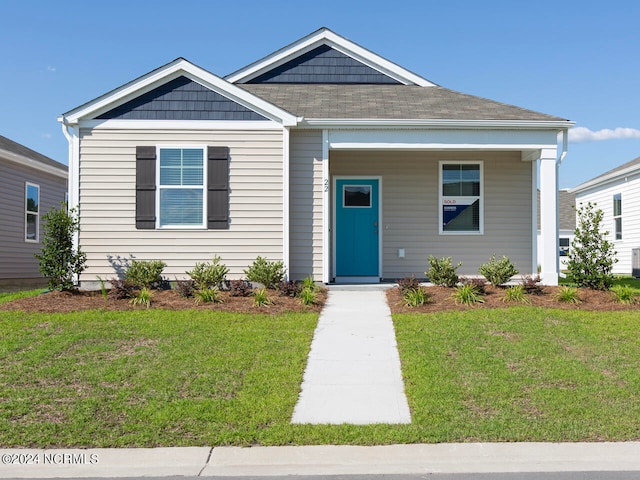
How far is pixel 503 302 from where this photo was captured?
34.1 ft

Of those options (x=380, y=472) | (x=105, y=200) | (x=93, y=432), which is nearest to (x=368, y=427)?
(x=380, y=472)

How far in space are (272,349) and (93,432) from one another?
9.23 feet

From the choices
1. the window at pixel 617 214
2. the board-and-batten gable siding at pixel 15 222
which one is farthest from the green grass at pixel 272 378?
the window at pixel 617 214

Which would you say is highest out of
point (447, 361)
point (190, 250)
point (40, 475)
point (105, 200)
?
point (105, 200)

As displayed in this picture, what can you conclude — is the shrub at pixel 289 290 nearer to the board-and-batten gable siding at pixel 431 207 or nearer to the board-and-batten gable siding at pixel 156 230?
the board-and-batten gable siding at pixel 156 230

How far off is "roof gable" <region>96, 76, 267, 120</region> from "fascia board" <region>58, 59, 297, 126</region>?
0.11m

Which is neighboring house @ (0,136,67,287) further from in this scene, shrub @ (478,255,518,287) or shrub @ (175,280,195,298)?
shrub @ (478,255,518,287)

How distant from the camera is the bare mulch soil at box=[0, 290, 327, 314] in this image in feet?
33.2

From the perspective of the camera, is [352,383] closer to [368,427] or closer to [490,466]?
[368,427]

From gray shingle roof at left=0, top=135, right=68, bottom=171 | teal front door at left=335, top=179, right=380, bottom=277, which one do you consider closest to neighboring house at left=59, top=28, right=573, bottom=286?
teal front door at left=335, top=179, right=380, bottom=277

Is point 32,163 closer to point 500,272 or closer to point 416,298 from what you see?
point 416,298

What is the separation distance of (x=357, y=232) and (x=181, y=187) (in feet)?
13.3

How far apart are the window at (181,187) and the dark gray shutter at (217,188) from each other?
14 centimetres

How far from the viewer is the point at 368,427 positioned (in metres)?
5.89
